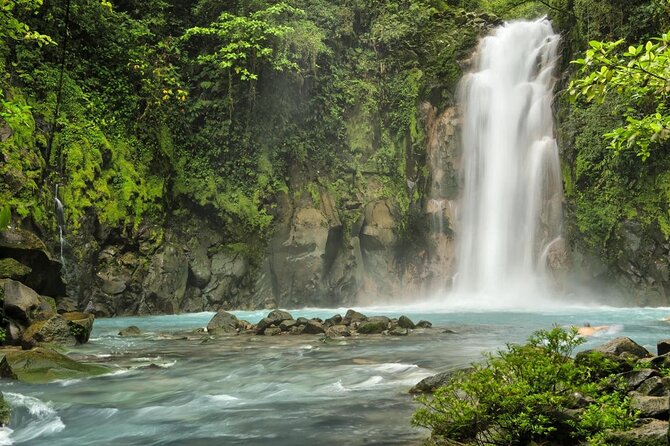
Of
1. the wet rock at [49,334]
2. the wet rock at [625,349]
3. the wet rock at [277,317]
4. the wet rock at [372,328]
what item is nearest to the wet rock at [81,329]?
the wet rock at [49,334]

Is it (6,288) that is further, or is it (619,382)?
(6,288)

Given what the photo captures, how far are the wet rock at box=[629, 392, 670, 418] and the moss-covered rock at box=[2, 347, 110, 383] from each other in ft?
26.3

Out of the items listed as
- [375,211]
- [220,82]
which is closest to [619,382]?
[375,211]

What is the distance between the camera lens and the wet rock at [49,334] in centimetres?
1156

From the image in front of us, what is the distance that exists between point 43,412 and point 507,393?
582 centimetres

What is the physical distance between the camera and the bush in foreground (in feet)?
14.9

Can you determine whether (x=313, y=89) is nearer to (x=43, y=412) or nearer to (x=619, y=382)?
(x=43, y=412)

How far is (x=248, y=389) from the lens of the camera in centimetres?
892

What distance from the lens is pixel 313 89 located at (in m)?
25.5

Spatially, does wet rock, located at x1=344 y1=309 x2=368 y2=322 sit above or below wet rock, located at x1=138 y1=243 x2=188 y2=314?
below

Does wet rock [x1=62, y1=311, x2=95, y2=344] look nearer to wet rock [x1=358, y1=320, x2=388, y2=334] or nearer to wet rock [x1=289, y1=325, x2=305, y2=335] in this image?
wet rock [x1=289, y1=325, x2=305, y2=335]

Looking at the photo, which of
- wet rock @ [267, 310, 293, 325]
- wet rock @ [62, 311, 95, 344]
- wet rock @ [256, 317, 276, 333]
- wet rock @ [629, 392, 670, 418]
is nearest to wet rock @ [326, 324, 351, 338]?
wet rock @ [267, 310, 293, 325]

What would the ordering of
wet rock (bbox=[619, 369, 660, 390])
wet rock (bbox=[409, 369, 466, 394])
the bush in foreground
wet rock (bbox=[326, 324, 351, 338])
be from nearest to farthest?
the bush in foreground < wet rock (bbox=[619, 369, 660, 390]) < wet rock (bbox=[409, 369, 466, 394]) < wet rock (bbox=[326, 324, 351, 338])

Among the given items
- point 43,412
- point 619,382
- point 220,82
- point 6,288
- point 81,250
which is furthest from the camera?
point 220,82
